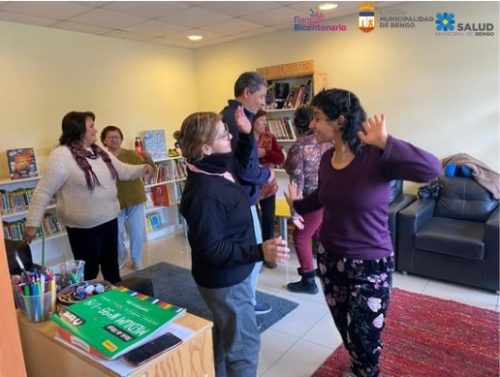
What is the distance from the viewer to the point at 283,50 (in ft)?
15.4

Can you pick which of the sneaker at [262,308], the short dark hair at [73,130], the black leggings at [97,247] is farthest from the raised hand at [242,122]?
the sneaker at [262,308]

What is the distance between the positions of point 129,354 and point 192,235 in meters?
0.54

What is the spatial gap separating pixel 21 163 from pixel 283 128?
2879mm

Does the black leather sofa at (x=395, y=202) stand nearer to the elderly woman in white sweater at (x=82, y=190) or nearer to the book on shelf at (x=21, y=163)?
the elderly woman in white sweater at (x=82, y=190)

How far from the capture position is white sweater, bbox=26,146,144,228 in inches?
89.0

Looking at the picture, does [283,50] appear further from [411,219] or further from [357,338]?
[357,338]

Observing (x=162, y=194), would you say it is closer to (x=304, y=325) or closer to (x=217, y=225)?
(x=304, y=325)

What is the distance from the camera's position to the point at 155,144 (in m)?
4.92

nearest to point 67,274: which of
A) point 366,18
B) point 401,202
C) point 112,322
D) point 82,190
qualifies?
point 112,322

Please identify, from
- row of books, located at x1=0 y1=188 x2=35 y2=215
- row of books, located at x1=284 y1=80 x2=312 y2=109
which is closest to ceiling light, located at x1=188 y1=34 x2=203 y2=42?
row of books, located at x1=284 y1=80 x2=312 y2=109

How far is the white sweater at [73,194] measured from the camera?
2260 millimetres

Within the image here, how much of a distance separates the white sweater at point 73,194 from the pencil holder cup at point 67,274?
93 centimetres

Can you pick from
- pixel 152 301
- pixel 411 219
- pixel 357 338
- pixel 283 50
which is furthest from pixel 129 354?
pixel 283 50

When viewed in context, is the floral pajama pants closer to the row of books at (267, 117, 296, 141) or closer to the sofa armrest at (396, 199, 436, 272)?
the sofa armrest at (396, 199, 436, 272)
